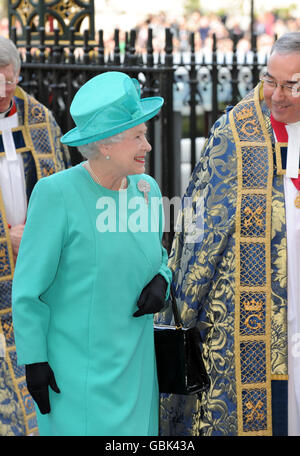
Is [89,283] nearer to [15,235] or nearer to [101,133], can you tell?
[101,133]

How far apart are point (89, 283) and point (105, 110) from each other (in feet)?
1.87

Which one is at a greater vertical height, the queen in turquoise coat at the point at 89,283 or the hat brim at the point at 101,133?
the hat brim at the point at 101,133

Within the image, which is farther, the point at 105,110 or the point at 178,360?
the point at 178,360

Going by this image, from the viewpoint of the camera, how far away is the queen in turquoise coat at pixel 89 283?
3.11 meters

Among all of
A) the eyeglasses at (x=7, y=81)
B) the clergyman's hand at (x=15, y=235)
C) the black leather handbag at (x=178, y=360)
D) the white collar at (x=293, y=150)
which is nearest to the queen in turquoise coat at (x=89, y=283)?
the black leather handbag at (x=178, y=360)

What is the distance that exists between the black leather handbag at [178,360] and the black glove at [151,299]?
0.32 metres

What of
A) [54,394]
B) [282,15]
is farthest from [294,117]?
[282,15]

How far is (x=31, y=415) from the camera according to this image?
4.71 metres

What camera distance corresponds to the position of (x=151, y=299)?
3229mm

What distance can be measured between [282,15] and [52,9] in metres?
17.7

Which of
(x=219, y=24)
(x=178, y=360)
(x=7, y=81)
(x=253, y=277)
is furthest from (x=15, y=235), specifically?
(x=219, y=24)

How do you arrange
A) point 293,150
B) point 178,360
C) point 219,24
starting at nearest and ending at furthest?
point 178,360, point 293,150, point 219,24

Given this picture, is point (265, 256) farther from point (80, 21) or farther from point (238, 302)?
point (80, 21)

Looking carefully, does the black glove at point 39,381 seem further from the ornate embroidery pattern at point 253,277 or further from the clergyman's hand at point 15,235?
the clergyman's hand at point 15,235
